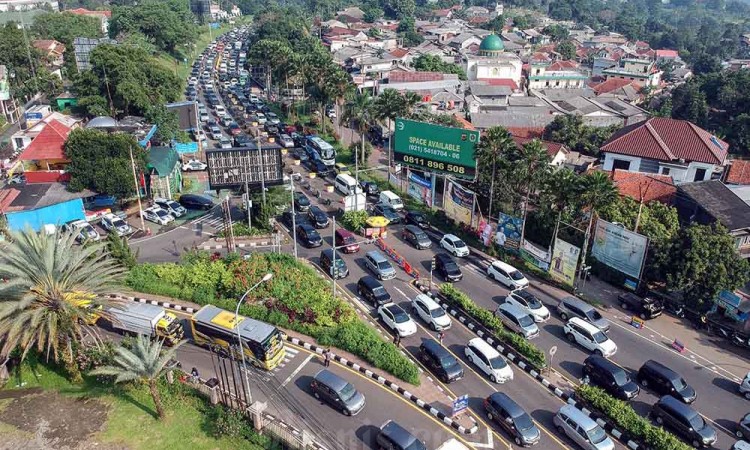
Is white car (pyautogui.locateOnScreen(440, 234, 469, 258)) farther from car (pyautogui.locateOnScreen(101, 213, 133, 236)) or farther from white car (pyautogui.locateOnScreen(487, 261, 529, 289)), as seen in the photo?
car (pyautogui.locateOnScreen(101, 213, 133, 236))

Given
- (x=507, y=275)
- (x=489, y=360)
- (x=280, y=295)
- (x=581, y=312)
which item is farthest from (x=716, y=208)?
(x=280, y=295)

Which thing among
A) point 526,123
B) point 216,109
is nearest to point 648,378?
point 526,123

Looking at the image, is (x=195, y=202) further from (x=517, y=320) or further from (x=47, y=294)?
(x=517, y=320)

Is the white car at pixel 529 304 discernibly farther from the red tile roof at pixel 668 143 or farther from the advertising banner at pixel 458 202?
the red tile roof at pixel 668 143

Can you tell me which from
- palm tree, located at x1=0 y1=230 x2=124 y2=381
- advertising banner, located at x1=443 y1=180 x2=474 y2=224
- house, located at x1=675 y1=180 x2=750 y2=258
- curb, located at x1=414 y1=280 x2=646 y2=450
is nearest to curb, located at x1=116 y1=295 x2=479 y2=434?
curb, located at x1=414 y1=280 x2=646 y2=450

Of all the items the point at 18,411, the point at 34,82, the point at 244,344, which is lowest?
the point at 18,411

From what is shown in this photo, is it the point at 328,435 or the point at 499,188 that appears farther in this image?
the point at 499,188

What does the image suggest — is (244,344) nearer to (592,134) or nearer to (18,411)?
(18,411)
